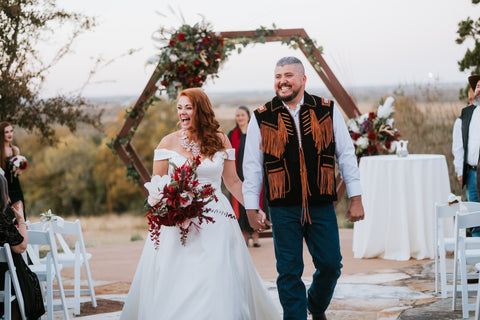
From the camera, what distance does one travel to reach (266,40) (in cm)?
827

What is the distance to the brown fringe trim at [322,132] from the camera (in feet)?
12.0

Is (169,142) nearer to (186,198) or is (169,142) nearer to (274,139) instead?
(186,198)

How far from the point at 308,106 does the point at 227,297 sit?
4.00 ft

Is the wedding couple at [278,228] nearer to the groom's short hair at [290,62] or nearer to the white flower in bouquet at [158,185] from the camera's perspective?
the groom's short hair at [290,62]

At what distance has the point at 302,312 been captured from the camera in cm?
362

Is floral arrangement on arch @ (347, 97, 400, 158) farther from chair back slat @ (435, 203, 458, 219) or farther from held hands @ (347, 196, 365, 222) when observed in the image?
held hands @ (347, 196, 365, 222)

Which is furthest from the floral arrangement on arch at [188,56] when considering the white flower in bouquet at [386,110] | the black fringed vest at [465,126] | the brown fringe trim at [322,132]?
the brown fringe trim at [322,132]

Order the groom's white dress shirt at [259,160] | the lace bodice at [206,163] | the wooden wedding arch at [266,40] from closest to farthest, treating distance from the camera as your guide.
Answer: the groom's white dress shirt at [259,160] → the lace bodice at [206,163] → the wooden wedding arch at [266,40]

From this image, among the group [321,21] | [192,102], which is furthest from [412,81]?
[192,102]

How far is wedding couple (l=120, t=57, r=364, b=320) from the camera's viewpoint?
11.9 ft

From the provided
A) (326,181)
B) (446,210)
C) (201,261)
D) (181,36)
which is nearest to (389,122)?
(181,36)

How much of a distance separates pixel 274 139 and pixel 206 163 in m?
0.49

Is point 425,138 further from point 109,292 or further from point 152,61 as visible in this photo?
point 109,292

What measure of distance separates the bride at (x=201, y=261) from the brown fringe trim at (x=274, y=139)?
38 centimetres
